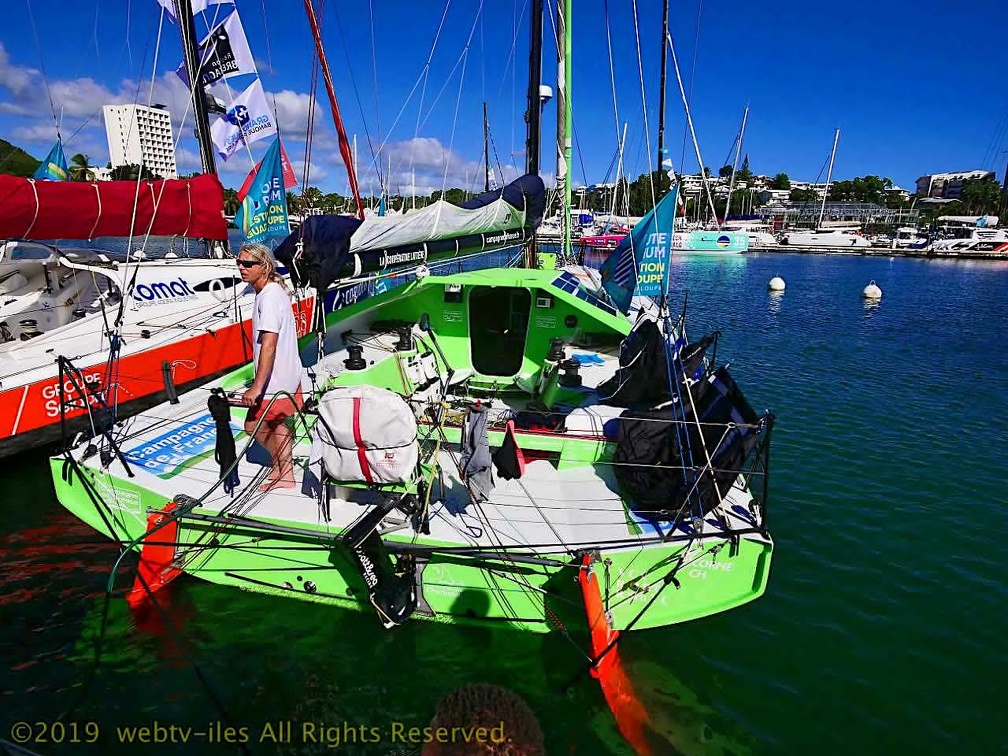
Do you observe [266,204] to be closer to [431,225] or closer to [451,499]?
[431,225]

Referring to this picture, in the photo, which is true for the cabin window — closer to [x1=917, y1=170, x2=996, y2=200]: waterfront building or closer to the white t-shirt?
the white t-shirt

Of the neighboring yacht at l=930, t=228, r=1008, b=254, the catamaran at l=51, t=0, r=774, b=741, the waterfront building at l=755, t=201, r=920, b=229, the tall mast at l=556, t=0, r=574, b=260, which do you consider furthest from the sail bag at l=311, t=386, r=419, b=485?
the waterfront building at l=755, t=201, r=920, b=229

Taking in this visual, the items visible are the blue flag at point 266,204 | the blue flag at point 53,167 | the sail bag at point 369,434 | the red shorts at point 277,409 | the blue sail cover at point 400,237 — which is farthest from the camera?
the blue flag at point 53,167

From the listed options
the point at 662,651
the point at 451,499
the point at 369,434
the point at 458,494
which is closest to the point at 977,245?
the point at 662,651

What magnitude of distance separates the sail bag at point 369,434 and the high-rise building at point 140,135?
4.99 metres

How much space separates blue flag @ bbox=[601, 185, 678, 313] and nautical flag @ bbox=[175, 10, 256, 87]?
9.47 meters

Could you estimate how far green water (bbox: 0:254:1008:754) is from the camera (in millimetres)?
4344

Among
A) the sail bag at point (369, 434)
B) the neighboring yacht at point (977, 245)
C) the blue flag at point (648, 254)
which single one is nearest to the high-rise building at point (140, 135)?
the sail bag at point (369, 434)

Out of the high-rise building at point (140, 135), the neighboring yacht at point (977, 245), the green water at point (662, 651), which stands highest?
the high-rise building at point (140, 135)

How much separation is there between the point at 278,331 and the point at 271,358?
0.22 meters

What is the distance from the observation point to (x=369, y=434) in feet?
13.8

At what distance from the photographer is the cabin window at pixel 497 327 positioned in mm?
8492

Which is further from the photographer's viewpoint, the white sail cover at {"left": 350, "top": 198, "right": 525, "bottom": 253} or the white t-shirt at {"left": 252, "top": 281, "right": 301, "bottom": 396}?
the white sail cover at {"left": 350, "top": 198, "right": 525, "bottom": 253}

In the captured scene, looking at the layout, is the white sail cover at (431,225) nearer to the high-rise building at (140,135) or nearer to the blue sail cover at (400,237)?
the blue sail cover at (400,237)
